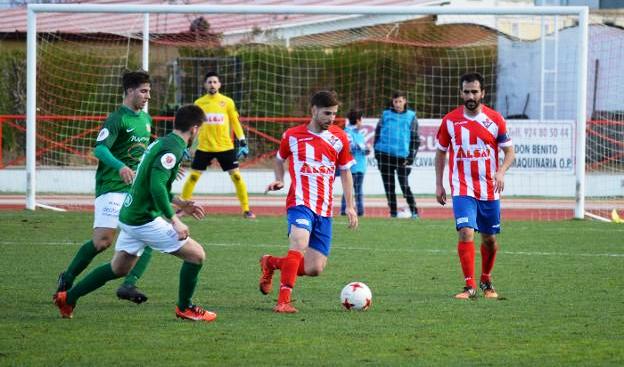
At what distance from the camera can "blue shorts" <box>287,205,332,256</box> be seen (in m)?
8.55

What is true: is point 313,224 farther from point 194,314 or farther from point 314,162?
point 194,314

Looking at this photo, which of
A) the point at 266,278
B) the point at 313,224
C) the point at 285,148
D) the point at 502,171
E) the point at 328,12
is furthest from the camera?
the point at 328,12

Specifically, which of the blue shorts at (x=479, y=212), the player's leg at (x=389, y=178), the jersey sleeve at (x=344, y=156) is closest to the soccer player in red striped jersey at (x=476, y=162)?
the blue shorts at (x=479, y=212)

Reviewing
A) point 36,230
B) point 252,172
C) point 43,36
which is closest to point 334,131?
point 36,230

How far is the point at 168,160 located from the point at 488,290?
331 centimetres

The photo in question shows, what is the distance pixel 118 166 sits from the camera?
8422mm

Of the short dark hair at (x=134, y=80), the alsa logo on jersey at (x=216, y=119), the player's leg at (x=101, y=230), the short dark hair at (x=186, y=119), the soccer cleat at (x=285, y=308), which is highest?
the short dark hair at (x=134, y=80)

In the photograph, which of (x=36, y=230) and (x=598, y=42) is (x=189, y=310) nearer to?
(x=36, y=230)

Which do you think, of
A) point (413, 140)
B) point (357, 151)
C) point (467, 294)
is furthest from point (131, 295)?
point (413, 140)

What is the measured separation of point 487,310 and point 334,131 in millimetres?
1883

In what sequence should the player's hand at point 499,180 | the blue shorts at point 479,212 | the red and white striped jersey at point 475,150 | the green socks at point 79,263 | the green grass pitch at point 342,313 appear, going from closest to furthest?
the green grass pitch at point 342,313 → the green socks at point 79,263 → the player's hand at point 499,180 → the blue shorts at point 479,212 → the red and white striped jersey at point 475,150

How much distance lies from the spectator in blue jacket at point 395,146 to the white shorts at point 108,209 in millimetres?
8908

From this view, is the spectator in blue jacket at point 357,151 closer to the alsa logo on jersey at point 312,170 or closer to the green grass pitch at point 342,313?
the green grass pitch at point 342,313

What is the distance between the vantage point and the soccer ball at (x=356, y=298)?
820 centimetres
